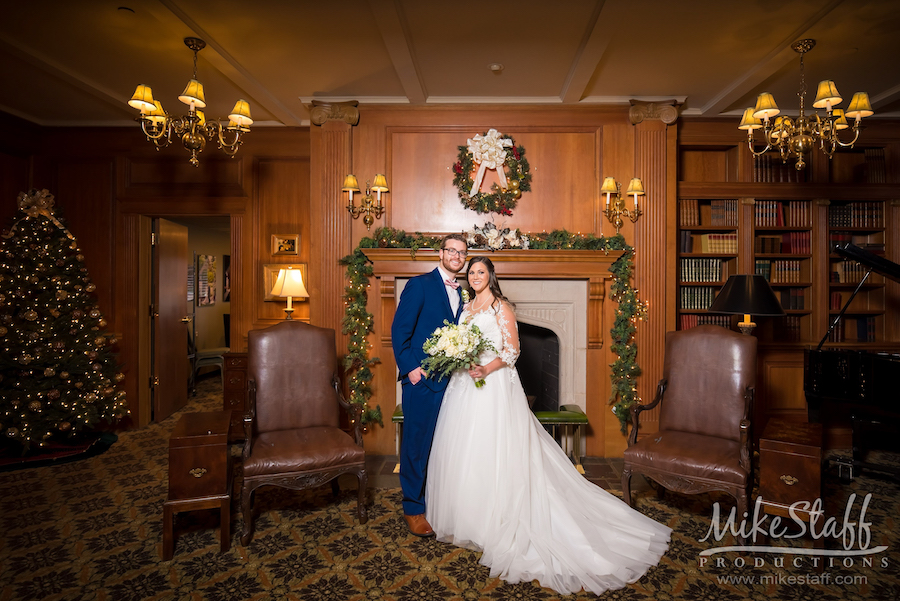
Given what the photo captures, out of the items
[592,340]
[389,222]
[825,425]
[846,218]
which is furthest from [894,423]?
[389,222]

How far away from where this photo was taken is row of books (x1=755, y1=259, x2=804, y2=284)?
16.9 ft

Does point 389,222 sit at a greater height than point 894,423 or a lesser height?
greater

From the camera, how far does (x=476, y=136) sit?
4.53 metres

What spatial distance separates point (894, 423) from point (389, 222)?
4822mm

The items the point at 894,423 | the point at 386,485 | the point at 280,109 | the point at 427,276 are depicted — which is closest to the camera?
the point at 427,276

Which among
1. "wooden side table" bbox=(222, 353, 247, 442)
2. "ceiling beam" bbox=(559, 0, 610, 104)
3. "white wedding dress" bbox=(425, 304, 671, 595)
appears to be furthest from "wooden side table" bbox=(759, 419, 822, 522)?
"wooden side table" bbox=(222, 353, 247, 442)

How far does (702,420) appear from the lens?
132 inches

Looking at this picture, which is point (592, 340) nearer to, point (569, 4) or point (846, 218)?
point (569, 4)

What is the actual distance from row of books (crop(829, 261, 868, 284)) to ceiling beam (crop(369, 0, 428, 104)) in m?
4.71

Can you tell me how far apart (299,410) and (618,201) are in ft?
10.9

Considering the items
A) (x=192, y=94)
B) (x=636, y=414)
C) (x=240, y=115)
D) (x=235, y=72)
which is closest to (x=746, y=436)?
(x=636, y=414)

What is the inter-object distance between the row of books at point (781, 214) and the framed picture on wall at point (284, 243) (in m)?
5.05

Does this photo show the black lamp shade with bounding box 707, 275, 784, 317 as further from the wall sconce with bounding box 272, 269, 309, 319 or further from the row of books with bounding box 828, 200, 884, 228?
the wall sconce with bounding box 272, 269, 309, 319

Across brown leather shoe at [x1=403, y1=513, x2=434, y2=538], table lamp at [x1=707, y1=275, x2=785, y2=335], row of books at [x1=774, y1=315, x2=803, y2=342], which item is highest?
table lamp at [x1=707, y1=275, x2=785, y2=335]
